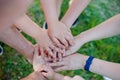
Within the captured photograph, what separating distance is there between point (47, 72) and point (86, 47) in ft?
1.65

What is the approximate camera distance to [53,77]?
1352mm

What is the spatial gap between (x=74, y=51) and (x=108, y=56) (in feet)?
1.42

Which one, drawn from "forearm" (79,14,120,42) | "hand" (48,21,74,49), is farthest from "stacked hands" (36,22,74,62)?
"forearm" (79,14,120,42)

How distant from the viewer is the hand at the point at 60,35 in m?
1.34

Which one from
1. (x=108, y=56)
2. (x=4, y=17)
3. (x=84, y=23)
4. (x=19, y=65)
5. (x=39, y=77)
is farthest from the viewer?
(x=84, y=23)

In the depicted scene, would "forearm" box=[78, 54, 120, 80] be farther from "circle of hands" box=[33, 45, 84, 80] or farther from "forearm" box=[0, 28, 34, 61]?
"forearm" box=[0, 28, 34, 61]

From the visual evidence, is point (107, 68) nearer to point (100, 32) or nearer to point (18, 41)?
point (100, 32)

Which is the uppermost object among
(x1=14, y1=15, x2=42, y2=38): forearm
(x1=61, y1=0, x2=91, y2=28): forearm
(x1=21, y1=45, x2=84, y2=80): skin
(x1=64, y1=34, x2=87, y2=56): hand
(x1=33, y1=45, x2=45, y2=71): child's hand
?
(x1=61, y1=0, x2=91, y2=28): forearm

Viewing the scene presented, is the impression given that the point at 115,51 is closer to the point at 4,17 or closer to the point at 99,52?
the point at 99,52

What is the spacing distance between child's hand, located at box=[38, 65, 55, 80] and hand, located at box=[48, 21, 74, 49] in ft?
0.43

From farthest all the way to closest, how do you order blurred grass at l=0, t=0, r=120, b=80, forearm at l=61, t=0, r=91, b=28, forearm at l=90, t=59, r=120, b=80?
1. blurred grass at l=0, t=0, r=120, b=80
2. forearm at l=61, t=0, r=91, b=28
3. forearm at l=90, t=59, r=120, b=80

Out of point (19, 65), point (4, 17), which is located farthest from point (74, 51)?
point (4, 17)

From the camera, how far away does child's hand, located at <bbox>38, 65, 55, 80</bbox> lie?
52.6 inches

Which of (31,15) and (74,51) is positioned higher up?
(31,15)
